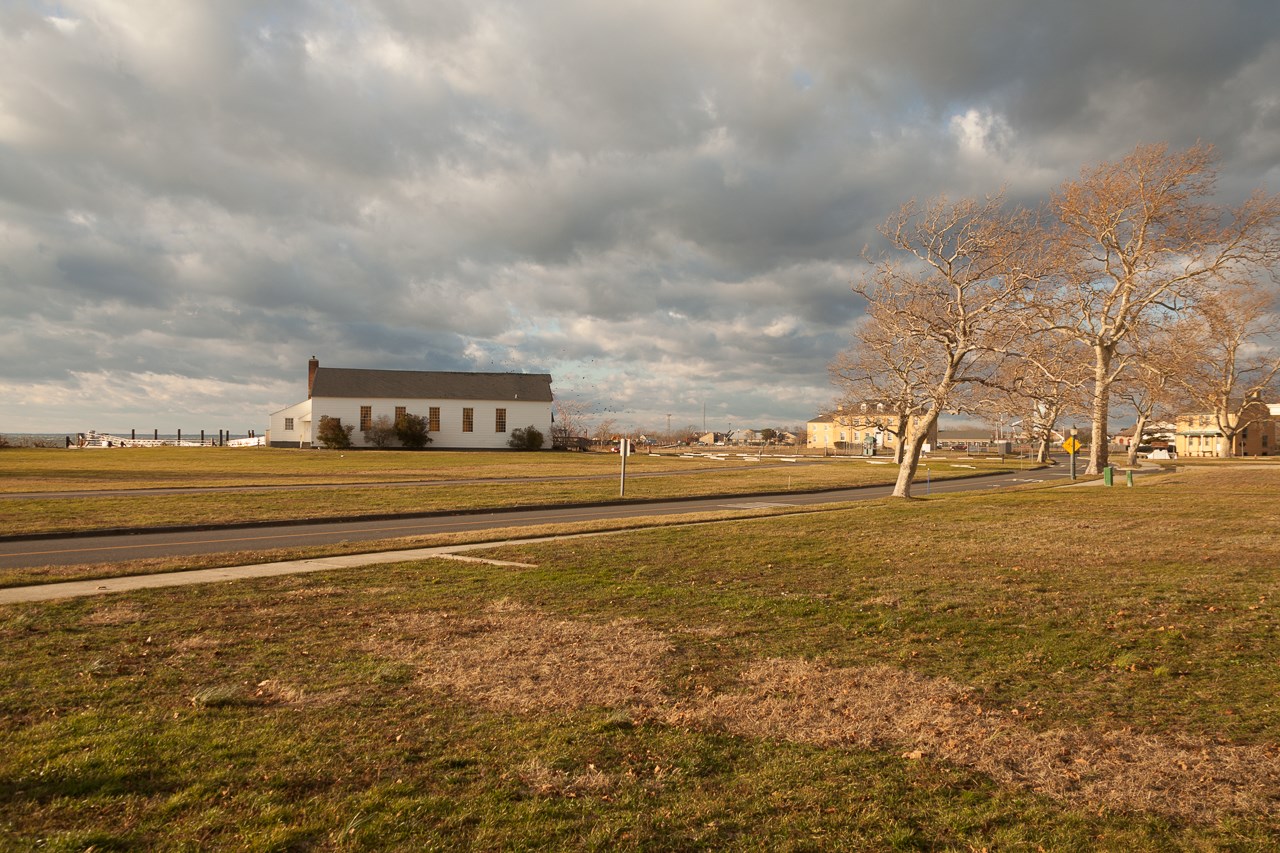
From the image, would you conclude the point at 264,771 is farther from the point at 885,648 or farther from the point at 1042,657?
the point at 1042,657

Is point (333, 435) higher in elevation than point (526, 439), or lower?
higher

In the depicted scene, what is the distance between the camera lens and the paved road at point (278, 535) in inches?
552

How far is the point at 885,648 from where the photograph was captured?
779 cm

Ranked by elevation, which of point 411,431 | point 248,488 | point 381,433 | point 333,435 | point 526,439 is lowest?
point 248,488

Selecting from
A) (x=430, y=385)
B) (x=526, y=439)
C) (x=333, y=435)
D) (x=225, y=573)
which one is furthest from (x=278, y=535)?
(x=430, y=385)

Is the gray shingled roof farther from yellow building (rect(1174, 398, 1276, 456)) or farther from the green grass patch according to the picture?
yellow building (rect(1174, 398, 1276, 456))

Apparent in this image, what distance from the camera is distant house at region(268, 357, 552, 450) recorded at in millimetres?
75250

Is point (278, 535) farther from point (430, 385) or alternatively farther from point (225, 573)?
point (430, 385)

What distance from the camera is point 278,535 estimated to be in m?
17.1

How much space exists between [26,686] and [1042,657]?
905cm

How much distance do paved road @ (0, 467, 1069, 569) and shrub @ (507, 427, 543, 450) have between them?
53437 mm

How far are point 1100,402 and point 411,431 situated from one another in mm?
59388

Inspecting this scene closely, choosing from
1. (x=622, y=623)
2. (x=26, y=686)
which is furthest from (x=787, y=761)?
(x=26, y=686)

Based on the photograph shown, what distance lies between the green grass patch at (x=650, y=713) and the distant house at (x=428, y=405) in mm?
67972
